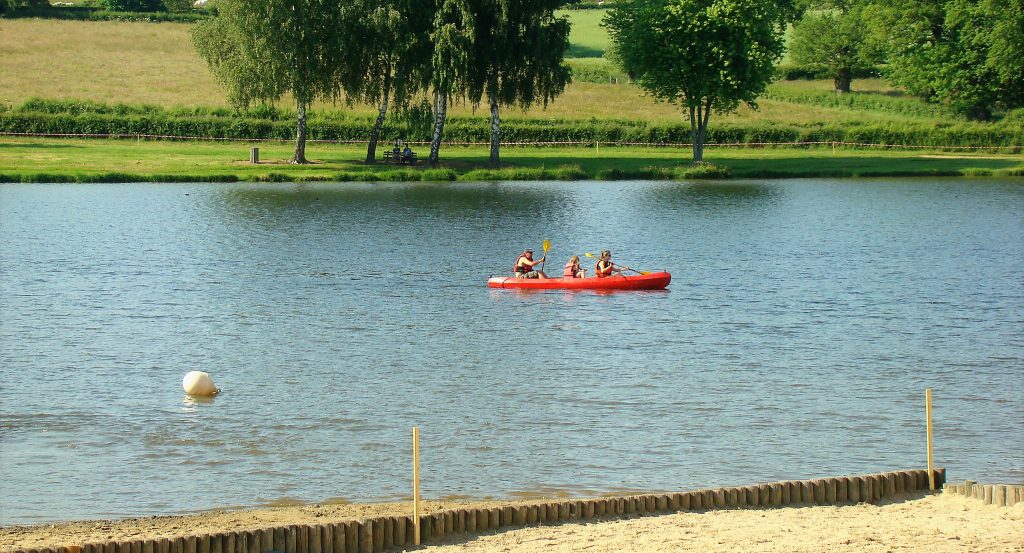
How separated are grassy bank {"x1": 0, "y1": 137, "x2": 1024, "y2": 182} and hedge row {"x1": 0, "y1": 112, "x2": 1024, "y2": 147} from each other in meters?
1.39

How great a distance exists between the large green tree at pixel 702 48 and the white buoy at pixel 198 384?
5176 cm

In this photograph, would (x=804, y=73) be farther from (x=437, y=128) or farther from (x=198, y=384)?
(x=198, y=384)

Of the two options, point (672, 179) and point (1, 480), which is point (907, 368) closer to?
point (1, 480)

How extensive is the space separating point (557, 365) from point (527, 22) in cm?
4250

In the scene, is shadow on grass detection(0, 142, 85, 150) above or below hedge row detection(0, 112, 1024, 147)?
below

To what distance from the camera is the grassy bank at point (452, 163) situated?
65.2 m

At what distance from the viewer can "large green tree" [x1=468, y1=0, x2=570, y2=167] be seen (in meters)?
65.2

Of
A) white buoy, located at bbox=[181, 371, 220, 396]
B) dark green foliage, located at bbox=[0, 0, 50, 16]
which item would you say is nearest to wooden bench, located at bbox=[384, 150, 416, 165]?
white buoy, located at bbox=[181, 371, 220, 396]

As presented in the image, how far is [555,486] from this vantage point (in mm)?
17250

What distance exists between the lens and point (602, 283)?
34719mm

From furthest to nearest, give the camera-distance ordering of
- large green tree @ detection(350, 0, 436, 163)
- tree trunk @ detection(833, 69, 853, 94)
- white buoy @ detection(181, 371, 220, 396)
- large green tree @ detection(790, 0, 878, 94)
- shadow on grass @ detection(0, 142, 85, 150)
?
1. tree trunk @ detection(833, 69, 853, 94)
2. large green tree @ detection(790, 0, 878, 94)
3. shadow on grass @ detection(0, 142, 85, 150)
4. large green tree @ detection(350, 0, 436, 163)
5. white buoy @ detection(181, 371, 220, 396)

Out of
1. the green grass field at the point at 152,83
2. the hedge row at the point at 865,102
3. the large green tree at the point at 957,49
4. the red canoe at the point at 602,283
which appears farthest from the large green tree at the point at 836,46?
the red canoe at the point at 602,283

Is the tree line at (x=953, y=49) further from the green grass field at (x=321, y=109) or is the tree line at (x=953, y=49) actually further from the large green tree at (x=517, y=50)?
the large green tree at (x=517, y=50)

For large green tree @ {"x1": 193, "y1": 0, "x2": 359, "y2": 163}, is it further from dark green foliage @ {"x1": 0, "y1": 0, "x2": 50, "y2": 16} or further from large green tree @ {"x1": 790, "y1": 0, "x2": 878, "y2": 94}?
dark green foliage @ {"x1": 0, "y1": 0, "x2": 50, "y2": 16}
